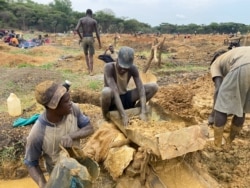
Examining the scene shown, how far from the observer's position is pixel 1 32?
2617 centimetres

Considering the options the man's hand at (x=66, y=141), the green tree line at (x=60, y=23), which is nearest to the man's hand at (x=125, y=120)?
the man's hand at (x=66, y=141)

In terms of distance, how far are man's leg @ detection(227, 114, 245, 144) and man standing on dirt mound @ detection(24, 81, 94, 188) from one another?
77.0 inches

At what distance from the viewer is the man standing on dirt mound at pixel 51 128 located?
87.4 inches

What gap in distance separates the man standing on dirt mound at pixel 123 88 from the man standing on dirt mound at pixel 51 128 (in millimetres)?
1056

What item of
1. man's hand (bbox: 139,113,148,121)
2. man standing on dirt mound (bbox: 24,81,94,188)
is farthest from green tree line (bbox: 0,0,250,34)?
man standing on dirt mound (bbox: 24,81,94,188)

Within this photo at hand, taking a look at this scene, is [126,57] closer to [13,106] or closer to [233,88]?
[233,88]

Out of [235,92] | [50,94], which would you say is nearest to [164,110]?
[235,92]

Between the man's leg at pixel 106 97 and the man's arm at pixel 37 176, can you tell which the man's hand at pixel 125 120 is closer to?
the man's leg at pixel 106 97

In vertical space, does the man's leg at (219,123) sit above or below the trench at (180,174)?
above

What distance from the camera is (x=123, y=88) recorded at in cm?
402

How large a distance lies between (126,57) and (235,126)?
4.74 feet

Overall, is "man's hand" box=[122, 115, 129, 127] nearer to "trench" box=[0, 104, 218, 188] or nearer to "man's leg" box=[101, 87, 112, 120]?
"man's leg" box=[101, 87, 112, 120]

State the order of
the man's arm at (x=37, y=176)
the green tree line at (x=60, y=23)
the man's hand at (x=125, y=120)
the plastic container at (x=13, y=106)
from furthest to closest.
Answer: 1. the green tree line at (x=60, y=23)
2. the plastic container at (x=13, y=106)
3. the man's hand at (x=125, y=120)
4. the man's arm at (x=37, y=176)

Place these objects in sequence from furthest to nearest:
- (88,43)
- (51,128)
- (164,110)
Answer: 1. (88,43)
2. (164,110)
3. (51,128)
